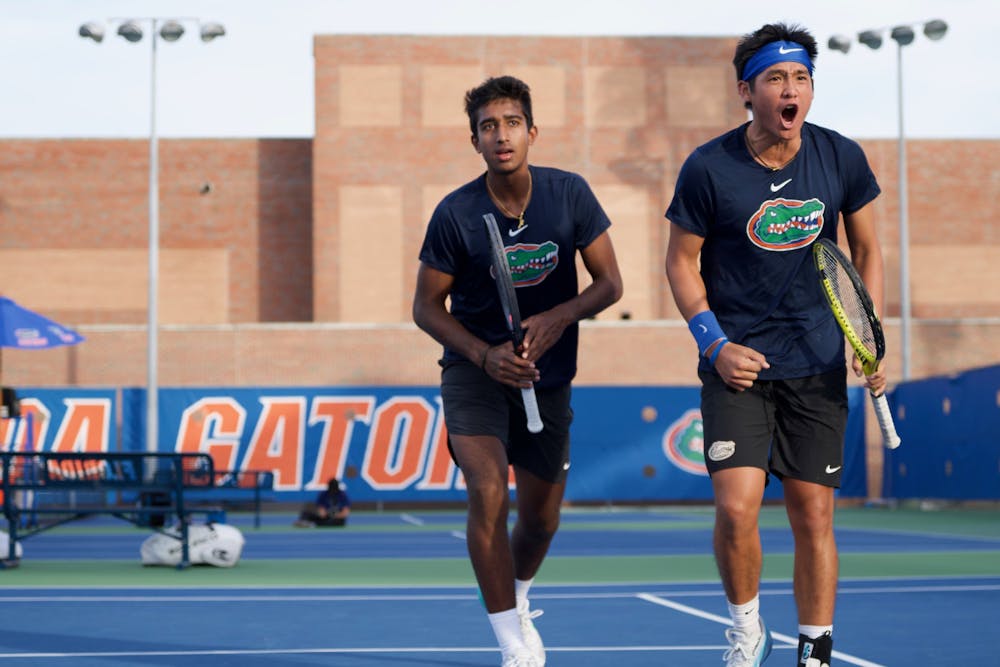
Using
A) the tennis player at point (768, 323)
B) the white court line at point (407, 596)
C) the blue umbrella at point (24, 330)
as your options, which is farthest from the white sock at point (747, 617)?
the blue umbrella at point (24, 330)

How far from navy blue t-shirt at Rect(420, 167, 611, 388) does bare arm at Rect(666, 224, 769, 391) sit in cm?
78

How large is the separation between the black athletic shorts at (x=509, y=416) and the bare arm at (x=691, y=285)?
100 centimetres

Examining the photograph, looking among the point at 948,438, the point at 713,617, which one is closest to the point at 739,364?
the point at 713,617

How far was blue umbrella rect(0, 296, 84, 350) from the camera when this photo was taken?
21.5 m

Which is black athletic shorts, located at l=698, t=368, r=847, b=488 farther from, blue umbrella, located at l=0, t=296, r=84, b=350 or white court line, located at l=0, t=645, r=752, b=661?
blue umbrella, located at l=0, t=296, r=84, b=350

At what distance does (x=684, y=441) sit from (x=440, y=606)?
22420 mm

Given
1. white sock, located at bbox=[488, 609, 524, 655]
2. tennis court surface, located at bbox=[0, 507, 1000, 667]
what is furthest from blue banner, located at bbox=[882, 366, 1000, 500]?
white sock, located at bbox=[488, 609, 524, 655]

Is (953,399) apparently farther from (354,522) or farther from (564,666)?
(564,666)

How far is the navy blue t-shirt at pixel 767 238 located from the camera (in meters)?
5.77

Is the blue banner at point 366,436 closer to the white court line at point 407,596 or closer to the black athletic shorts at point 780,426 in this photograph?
the white court line at point 407,596

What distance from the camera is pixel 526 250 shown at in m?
6.57

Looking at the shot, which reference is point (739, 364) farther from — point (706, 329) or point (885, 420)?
point (885, 420)

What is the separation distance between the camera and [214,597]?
10.4 metres

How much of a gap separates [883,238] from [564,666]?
40.0 metres
